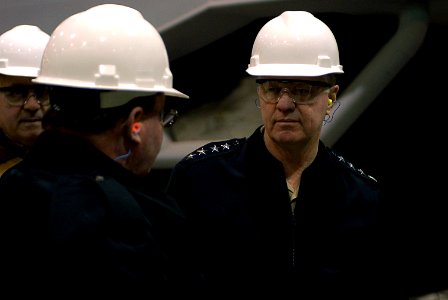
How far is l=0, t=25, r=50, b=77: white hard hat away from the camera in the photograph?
6.92 ft

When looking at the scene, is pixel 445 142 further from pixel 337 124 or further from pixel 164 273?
pixel 164 273

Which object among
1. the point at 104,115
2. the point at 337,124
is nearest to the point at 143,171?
the point at 104,115

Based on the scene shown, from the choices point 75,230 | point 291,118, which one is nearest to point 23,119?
point 291,118

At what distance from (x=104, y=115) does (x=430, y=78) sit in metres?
3.08

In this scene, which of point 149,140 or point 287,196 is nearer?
point 149,140

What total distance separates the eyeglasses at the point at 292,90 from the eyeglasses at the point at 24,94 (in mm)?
689

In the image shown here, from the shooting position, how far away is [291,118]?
180cm

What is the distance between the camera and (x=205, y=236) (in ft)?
5.70

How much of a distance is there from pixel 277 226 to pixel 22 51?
1.07 meters

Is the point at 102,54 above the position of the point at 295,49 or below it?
above

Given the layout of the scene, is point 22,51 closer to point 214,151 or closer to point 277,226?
point 214,151

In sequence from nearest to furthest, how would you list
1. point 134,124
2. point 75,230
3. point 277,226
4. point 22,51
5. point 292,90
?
1. point 75,230
2. point 134,124
3. point 277,226
4. point 292,90
5. point 22,51

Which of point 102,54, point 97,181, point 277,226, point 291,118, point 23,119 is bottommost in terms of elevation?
point 277,226

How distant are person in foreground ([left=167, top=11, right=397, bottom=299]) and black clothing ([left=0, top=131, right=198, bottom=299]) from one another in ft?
1.98
